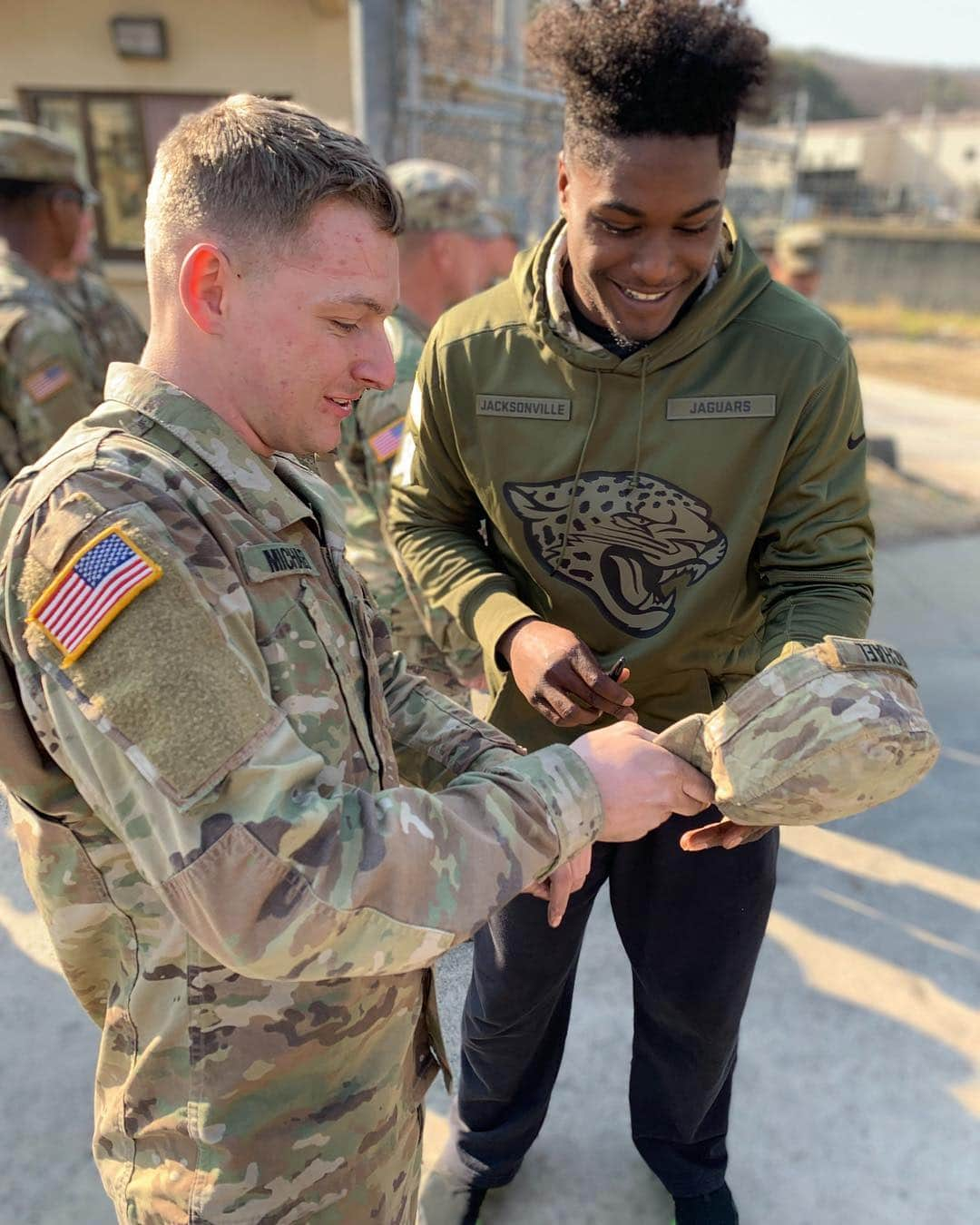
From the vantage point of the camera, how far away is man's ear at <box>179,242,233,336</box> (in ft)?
3.28

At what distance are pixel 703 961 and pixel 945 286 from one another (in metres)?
29.8

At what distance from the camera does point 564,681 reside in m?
1.57

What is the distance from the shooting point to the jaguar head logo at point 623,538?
1.67 meters

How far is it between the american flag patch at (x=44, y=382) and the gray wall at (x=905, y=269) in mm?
28363

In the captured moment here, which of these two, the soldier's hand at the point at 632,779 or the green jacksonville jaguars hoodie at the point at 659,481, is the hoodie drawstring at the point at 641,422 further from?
the soldier's hand at the point at 632,779

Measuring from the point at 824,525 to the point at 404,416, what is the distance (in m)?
1.21

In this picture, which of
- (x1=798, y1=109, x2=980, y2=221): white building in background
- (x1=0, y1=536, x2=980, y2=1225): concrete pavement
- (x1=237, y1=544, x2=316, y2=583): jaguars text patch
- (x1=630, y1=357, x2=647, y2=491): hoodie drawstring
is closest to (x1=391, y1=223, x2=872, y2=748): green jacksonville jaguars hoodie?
(x1=630, y1=357, x2=647, y2=491): hoodie drawstring

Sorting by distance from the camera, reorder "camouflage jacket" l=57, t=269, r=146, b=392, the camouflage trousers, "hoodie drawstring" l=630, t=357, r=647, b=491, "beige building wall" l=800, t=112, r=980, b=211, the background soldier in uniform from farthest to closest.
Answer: "beige building wall" l=800, t=112, r=980, b=211 → "camouflage jacket" l=57, t=269, r=146, b=392 → the background soldier in uniform → the camouflage trousers → "hoodie drawstring" l=630, t=357, r=647, b=491

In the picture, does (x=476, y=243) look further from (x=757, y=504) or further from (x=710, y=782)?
(x=710, y=782)

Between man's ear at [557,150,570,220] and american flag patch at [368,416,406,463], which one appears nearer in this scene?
man's ear at [557,150,570,220]

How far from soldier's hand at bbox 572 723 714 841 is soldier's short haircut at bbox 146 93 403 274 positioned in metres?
0.65

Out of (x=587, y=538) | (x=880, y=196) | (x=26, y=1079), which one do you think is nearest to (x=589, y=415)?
(x=587, y=538)

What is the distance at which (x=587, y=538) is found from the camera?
173 centimetres

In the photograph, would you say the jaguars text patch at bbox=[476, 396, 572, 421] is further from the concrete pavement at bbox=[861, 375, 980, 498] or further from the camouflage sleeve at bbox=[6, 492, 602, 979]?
the concrete pavement at bbox=[861, 375, 980, 498]
